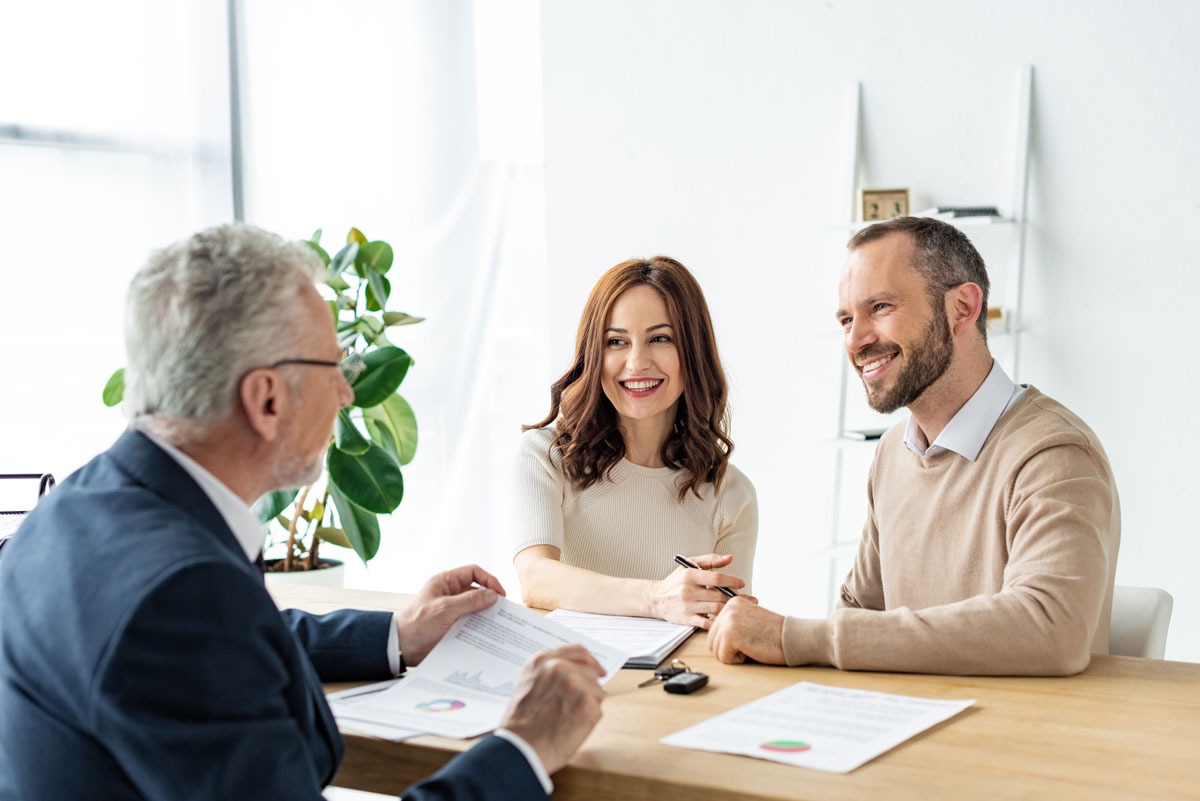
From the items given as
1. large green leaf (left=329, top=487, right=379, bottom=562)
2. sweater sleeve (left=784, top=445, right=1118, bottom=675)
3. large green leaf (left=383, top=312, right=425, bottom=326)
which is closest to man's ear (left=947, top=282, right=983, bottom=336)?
sweater sleeve (left=784, top=445, right=1118, bottom=675)

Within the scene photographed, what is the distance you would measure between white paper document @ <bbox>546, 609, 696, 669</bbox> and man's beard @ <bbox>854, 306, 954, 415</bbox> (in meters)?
0.58

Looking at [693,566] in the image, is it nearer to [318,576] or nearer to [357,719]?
[357,719]

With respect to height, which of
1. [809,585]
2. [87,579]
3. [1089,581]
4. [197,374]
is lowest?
[809,585]

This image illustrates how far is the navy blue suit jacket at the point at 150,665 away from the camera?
925mm

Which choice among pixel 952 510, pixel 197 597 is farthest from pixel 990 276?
pixel 197 597

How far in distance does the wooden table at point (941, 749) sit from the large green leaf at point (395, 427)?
6.53 feet

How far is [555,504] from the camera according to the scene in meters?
2.32

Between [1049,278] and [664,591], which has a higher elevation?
[1049,278]

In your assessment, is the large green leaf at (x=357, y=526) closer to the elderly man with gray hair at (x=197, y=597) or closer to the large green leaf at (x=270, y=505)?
the large green leaf at (x=270, y=505)

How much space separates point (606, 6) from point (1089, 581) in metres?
3.19

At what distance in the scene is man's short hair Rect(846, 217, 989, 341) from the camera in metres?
1.95

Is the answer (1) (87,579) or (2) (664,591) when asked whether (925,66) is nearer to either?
(2) (664,591)

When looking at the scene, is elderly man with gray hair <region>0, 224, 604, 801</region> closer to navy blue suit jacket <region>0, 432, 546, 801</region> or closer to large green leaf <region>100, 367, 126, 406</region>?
navy blue suit jacket <region>0, 432, 546, 801</region>

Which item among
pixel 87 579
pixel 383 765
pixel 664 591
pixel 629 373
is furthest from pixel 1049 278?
pixel 87 579
